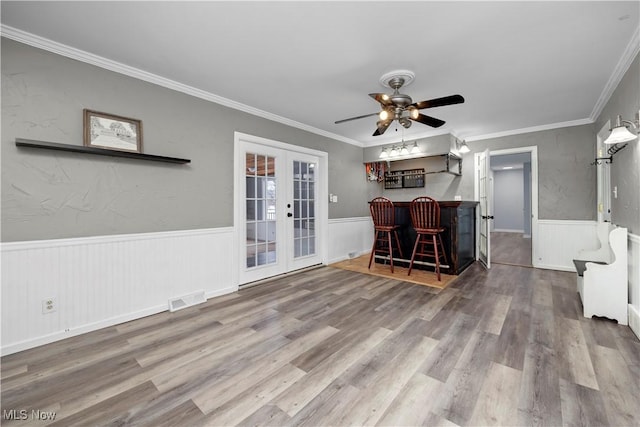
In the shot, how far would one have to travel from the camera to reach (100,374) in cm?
173

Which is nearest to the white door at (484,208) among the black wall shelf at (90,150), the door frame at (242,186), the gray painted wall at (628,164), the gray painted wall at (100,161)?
the gray painted wall at (628,164)

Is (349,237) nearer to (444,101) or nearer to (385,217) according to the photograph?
(385,217)

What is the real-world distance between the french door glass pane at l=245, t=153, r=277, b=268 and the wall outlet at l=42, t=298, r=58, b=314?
1.87 m

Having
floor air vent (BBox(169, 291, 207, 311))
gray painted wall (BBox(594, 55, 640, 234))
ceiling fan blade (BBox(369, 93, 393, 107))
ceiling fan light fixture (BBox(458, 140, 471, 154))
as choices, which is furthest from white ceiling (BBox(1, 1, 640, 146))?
floor air vent (BBox(169, 291, 207, 311))

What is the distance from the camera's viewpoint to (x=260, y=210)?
377 cm

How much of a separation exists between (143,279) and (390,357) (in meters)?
2.40

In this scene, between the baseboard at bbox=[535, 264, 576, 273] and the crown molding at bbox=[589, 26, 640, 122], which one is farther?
the baseboard at bbox=[535, 264, 576, 273]

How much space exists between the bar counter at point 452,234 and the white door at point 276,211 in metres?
1.41

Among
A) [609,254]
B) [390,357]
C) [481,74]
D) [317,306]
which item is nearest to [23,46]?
[317,306]

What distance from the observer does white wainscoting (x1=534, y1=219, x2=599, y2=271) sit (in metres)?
4.07

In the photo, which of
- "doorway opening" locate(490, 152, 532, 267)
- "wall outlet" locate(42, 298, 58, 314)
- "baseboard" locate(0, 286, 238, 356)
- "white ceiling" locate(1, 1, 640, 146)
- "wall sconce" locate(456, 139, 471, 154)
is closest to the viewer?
"white ceiling" locate(1, 1, 640, 146)

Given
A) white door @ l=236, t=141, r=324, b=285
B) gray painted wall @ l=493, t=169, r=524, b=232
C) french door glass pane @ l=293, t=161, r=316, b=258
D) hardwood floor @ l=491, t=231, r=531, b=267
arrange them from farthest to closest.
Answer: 1. gray painted wall @ l=493, t=169, r=524, b=232
2. hardwood floor @ l=491, t=231, r=531, b=267
3. french door glass pane @ l=293, t=161, r=316, b=258
4. white door @ l=236, t=141, r=324, b=285

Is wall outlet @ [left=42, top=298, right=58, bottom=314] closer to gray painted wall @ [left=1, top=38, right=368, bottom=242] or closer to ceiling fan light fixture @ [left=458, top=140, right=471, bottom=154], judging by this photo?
gray painted wall @ [left=1, top=38, right=368, bottom=242]

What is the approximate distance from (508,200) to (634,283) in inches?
331
